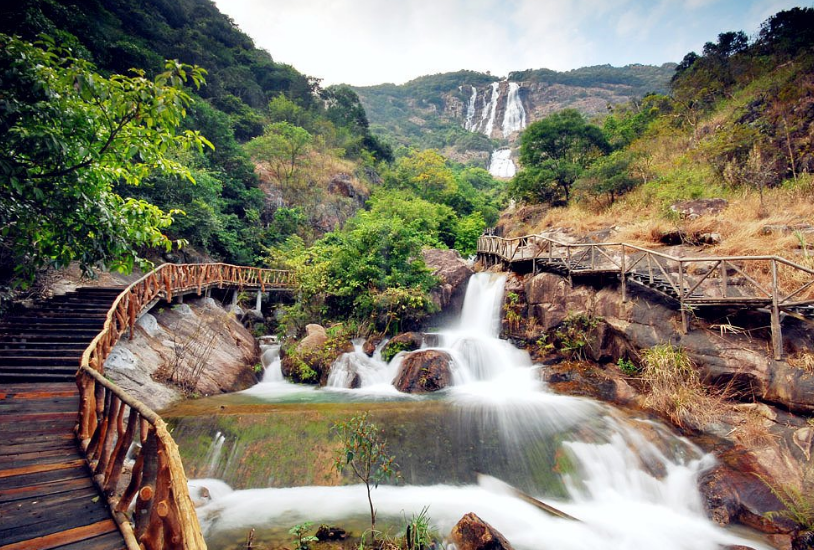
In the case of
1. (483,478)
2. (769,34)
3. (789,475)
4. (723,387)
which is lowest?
(483,478)

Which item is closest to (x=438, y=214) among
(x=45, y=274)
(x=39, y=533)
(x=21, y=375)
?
(x=45, y=274)

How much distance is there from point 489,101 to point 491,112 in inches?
268

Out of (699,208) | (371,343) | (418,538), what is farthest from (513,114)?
(418,538)

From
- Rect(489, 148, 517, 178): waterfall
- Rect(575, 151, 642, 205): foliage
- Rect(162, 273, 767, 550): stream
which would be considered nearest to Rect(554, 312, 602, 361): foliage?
Rect(162, 273, 767, 550): stream

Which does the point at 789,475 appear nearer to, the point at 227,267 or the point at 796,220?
the point at 796,220

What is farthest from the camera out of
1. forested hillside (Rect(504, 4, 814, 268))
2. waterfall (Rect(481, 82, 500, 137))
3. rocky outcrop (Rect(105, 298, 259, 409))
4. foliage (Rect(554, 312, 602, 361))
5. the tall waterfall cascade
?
waterfall (Rect(481, 82, 500, 137))

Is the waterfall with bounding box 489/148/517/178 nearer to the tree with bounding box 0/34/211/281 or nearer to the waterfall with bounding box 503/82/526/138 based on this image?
the waterfall with bounding box 503/82/526/138

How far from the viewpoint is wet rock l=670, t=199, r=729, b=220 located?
498 inches

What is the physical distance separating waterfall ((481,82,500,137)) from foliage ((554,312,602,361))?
87.5 metres

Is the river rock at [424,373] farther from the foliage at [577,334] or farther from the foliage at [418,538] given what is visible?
the foliage at [418,538]

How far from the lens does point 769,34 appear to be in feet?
71.6

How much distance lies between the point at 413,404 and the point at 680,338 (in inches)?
274

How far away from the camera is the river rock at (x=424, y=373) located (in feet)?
34.3

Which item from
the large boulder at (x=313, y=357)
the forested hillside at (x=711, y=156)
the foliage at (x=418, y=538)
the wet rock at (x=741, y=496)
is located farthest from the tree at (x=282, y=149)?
the wet rock at (x=741, y=496)
